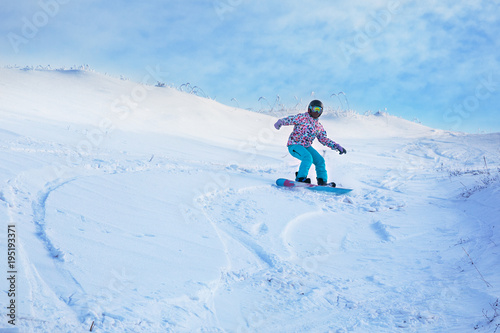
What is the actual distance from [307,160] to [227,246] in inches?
146

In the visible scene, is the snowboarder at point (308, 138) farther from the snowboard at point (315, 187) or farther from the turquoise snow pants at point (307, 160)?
the snowboard at point (315, 187)

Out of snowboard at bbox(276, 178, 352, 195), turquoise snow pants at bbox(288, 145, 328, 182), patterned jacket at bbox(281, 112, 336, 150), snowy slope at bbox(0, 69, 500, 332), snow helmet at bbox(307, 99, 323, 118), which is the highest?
snow helmet at bbox(307, 99, 323, 118)

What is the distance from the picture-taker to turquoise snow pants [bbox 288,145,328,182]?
6832 millimetres

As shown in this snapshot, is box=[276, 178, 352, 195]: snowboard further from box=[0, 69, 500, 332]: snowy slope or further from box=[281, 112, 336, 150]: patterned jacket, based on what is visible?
box=[281, 112, 336, 150]: patterned jacket

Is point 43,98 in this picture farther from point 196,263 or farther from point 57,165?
point 196,263

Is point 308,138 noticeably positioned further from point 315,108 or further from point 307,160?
point 315,108

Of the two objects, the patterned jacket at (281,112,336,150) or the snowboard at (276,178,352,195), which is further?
the patterned jacket at (281,112,336,150)

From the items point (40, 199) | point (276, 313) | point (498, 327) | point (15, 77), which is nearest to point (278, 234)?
point (276, 313)

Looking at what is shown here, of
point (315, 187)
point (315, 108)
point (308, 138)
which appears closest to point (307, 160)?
point (308, 138)

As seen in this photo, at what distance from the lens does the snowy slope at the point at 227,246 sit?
2.31 meters

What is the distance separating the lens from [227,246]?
3492mm

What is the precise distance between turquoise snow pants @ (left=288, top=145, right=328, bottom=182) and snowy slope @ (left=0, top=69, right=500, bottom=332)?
67 cm

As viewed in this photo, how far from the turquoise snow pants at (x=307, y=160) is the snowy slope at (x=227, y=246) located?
2.21 ft

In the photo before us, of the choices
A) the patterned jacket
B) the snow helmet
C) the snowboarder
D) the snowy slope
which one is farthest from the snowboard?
the snow helmet
